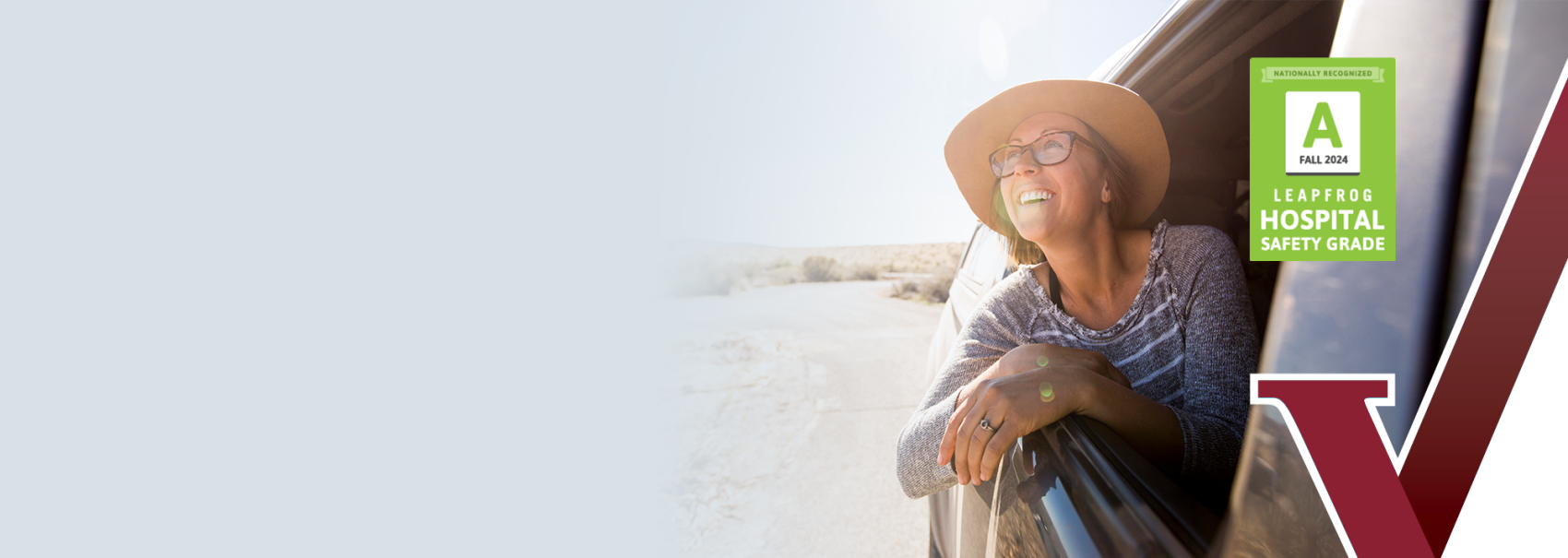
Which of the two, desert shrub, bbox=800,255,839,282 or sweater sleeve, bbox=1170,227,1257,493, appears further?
desert shrub, bbox=800,255,839,282

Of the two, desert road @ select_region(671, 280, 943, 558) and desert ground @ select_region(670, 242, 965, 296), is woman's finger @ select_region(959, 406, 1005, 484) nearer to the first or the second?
desert road @ select_region(671, 280, 943, 558)

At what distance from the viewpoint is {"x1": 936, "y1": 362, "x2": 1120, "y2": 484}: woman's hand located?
902 mm

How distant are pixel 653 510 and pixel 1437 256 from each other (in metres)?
3.30

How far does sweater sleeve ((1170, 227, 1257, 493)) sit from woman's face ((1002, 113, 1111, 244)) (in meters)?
0.24

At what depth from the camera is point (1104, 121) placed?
155 centimetres

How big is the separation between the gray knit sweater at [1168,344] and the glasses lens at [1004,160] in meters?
0.28

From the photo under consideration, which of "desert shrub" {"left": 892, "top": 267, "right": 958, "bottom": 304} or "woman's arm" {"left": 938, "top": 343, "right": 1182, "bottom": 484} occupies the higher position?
"woman's arm" {"left": 938, "top": 343, "right": 1182, "bottom": 484}

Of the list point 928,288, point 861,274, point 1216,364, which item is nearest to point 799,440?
point 1216,364

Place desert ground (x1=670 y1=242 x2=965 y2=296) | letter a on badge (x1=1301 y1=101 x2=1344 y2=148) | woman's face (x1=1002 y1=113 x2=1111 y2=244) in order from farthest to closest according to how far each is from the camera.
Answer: desert ground (x1=670 y1=242 x2=965 y2=296) < woman's face (x1=1002 y1=113 x2=1111 y2=244) < letter a on badge (x1=1301 y1=101 x2=1344 y2=148)

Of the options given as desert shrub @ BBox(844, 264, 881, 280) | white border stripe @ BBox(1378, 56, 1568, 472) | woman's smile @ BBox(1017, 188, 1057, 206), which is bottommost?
desert shrub @ BBox(844, 264, 881, 280)

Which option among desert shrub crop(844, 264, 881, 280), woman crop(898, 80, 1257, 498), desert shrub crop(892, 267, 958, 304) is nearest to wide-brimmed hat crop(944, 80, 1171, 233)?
woman crop(898, 80, 1257, 498)

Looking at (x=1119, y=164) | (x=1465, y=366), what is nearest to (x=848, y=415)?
(x=1119, y=164)

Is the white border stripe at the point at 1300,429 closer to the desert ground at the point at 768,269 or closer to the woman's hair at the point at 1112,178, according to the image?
the woman's hair at the point at 1112,178

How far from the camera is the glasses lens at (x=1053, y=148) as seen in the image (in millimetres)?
1525
